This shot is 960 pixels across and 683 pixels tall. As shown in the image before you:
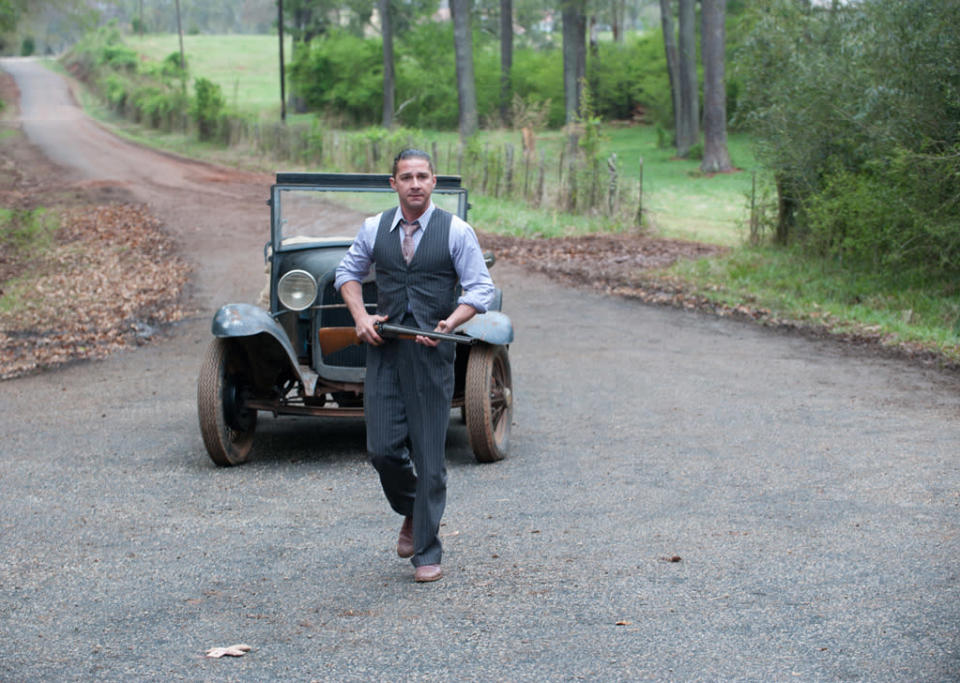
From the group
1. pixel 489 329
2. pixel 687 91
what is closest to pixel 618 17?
pixel 687 91

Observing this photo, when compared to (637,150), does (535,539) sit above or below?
below

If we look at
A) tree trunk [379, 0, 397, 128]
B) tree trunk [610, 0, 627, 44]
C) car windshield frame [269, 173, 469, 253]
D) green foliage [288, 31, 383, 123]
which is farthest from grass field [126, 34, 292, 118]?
car windshield frame [269, 173, 469, 253]

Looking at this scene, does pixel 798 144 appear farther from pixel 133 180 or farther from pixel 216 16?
pixel 216 16

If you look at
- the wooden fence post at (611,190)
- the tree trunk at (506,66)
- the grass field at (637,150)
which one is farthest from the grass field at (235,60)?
the wooden fence post at (611,190)

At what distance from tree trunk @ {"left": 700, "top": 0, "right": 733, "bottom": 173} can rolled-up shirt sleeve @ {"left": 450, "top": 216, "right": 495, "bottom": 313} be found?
3203 cm

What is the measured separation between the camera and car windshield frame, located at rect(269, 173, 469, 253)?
27.6 feet

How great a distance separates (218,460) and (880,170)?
393 inches

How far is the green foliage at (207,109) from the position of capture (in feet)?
147

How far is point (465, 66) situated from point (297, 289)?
110 ft

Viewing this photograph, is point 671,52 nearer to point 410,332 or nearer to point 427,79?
point 427,79

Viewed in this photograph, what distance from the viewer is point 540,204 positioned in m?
24.6

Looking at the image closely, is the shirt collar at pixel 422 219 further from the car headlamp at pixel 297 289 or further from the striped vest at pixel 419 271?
the car headlamp at pixel 297 289

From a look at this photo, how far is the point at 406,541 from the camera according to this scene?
5.17 meters

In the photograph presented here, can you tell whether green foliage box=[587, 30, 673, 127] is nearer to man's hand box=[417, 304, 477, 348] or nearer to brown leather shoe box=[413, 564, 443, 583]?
man's hand box=[417, 304, 477, 348]
